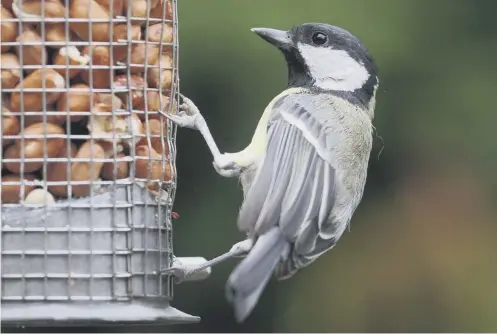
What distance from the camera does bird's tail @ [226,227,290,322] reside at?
3.68m

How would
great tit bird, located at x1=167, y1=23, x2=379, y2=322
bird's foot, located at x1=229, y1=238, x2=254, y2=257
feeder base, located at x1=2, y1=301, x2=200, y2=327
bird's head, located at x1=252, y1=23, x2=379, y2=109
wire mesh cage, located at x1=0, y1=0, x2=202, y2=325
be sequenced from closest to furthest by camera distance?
feeder base, located at x1=2, y1=301, x2=200, y2=327 → wire mesh cage, located at x1=0, y1=0, x2=202, y2=325 → great tit bird, located at x1=167, y1=23, x2=379, y2=322 → bird's foot, located at x1=229, y1=238, x2=254, y2=257 → bird's head, located at x1=252, y1=23, x2=379, y2=109

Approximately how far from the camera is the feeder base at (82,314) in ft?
11.7

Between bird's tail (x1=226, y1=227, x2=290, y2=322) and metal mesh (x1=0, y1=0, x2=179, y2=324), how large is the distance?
0.81 ft

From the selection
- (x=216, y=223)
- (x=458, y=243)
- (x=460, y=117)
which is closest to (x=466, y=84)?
(x=460, y=117)

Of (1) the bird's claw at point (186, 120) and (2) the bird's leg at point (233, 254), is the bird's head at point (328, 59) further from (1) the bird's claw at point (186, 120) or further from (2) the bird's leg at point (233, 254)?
(2) the bird's leg at point (233, 254)

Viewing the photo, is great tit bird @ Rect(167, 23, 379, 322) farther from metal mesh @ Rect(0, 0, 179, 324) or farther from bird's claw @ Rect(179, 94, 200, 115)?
metal mesh @ Rect(0, 0, 179, 324)

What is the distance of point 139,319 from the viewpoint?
3639 mm

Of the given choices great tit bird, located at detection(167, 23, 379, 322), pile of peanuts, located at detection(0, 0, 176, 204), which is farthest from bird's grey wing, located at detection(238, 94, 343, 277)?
pile of peanuts, located at detection(0, 0, 176, 204)

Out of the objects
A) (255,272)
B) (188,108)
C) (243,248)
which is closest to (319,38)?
(188,108)

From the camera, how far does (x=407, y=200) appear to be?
5.78 metres

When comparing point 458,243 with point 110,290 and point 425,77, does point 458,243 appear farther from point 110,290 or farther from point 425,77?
point 110,290

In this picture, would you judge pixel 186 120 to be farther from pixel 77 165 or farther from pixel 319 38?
pixel 319 38

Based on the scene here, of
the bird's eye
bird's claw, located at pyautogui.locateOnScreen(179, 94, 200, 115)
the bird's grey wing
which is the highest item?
the bird's eye

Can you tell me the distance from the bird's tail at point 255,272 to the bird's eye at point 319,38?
0.72 meters
